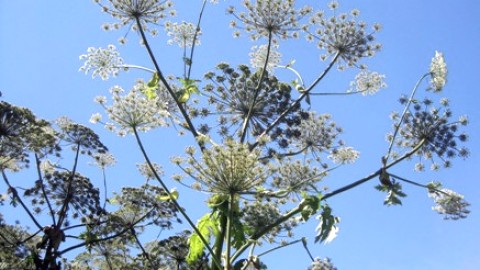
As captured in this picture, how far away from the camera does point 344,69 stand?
13.9 m

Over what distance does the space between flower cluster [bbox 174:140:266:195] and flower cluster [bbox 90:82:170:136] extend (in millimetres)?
2067

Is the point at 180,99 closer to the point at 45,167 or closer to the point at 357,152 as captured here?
the point at 357,152

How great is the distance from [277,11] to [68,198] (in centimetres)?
695

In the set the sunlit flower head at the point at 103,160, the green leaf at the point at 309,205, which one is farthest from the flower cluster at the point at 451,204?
the sunlit flower head at the point at 103,160

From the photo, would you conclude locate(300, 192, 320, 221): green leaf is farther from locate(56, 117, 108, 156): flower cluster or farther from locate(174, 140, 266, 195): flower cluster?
locate(56, 117, 108, 156): flower cluster

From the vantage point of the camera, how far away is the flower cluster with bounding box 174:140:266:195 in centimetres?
935

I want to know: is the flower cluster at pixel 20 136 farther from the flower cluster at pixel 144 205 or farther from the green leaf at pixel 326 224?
the green leaf at pixel 326 224

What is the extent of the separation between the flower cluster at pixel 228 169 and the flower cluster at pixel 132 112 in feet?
6.78

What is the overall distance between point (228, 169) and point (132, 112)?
108 inches

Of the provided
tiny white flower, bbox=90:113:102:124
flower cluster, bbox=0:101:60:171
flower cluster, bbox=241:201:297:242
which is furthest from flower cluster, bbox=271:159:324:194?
flower cluster, bbox=0:101:60:171

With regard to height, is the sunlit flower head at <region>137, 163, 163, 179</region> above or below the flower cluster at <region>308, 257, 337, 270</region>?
above

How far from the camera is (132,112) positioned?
11.4 meters

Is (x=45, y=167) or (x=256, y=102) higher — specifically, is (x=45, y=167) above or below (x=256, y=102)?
above

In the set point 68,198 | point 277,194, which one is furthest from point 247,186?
point 68,198
